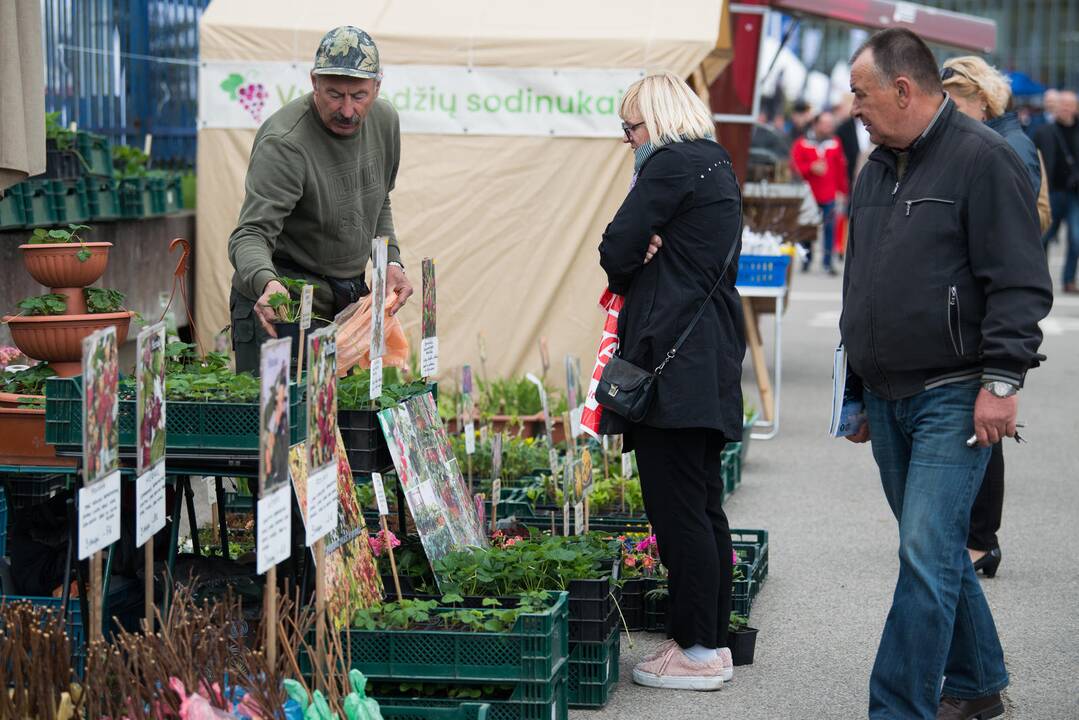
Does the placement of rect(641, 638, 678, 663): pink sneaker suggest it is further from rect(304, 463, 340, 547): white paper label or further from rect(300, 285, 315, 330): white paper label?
rect(300, 285, 315, 330): white paper label

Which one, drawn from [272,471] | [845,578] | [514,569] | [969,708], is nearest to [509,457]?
[845,578]

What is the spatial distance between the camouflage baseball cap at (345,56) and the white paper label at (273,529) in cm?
189

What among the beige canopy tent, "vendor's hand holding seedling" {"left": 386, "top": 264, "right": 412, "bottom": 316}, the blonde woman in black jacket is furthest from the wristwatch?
the beige canopy tent

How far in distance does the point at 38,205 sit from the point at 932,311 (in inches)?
177

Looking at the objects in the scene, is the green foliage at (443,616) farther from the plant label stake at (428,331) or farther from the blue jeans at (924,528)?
the plant label stake at (428,331)

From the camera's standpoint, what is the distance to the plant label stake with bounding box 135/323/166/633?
3.51 meters

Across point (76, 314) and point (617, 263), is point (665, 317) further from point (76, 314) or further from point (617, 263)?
point (76, 314)

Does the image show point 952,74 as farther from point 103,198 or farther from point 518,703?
point 103,198

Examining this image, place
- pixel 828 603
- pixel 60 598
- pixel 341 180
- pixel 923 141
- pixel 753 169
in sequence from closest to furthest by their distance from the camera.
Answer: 1. pixel 923 141
2. pixel 60 598
3. pixel 341 180
4. pixel 828 603
5. pixel 753 169

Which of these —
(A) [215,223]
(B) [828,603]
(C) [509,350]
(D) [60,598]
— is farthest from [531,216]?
(D) [60,598]

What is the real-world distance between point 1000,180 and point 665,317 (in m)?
1.18

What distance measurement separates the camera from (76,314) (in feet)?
15.4

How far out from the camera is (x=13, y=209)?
A: 6.61m

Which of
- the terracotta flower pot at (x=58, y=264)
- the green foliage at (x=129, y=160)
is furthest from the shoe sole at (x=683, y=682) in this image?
the green foliage at (x=129, y=160)
